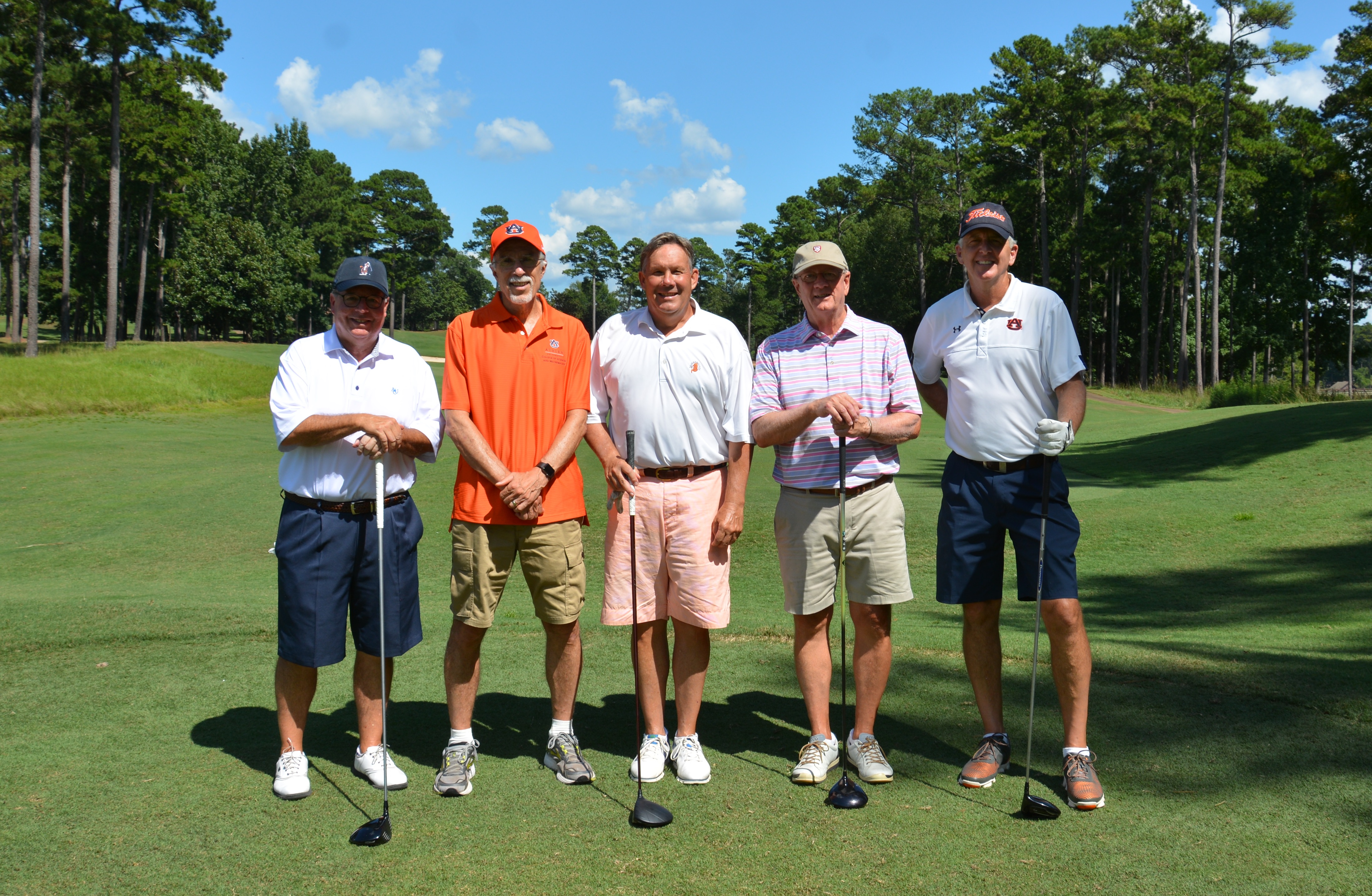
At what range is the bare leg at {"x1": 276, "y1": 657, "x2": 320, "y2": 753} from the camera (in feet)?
12.6

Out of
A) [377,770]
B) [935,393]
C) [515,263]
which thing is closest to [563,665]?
[377,770]

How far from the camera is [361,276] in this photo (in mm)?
3814

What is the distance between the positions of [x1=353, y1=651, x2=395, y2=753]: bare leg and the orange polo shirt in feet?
2.20

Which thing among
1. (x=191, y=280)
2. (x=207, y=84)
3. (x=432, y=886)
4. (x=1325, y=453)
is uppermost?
(x=207, y=84)

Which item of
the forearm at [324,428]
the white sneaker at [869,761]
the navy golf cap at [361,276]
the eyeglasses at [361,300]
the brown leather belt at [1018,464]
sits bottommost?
the white sneaker at [869,761]

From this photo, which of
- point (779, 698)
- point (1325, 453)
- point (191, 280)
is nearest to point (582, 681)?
point (779, 698)

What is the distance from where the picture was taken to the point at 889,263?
6294 cm

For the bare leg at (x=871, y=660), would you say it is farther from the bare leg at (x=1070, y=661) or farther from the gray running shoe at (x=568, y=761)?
the gray running shoe at (x=568, y=761)

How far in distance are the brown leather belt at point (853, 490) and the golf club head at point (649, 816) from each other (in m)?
1.35

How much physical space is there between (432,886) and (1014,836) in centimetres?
186

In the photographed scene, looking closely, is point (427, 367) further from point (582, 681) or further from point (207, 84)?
point (207, 84)

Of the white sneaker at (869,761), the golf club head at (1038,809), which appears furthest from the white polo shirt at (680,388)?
the golf club head at (1038,809)

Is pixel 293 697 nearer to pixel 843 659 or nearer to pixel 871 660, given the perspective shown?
pixel 843 659

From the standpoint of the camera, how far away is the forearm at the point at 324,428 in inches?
146
